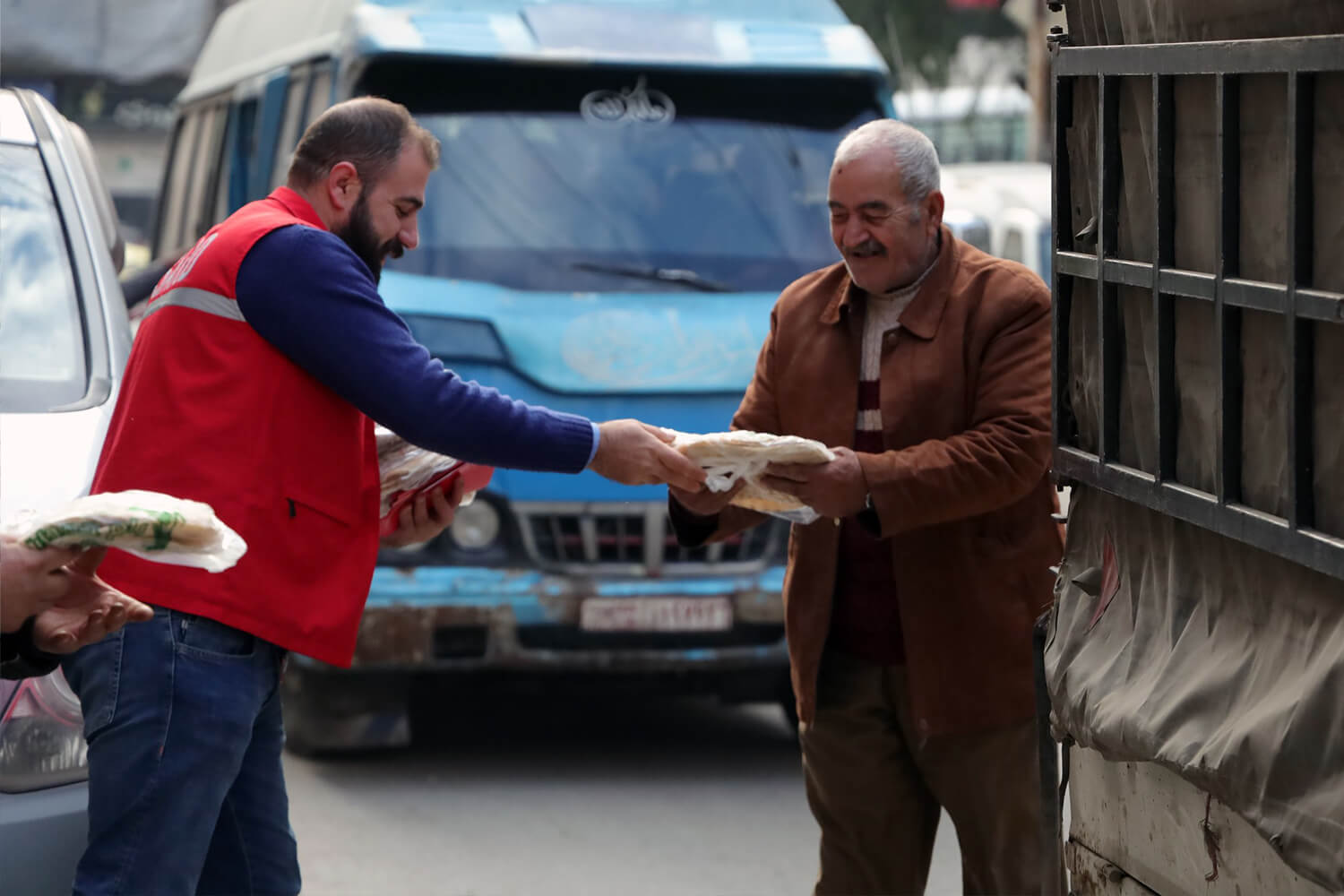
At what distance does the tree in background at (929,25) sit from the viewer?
32.0 meters

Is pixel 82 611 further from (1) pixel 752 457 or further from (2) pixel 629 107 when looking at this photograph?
(2) pixel 629 107

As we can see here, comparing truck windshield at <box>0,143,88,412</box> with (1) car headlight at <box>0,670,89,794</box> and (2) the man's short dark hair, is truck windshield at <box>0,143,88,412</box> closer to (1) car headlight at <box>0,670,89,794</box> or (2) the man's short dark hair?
(1) car headlight at <box>0,670,89,794</box>

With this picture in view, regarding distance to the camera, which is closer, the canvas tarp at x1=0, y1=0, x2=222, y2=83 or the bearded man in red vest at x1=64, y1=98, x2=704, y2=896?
the bearded man in red vest at x1=64, y1=98, x2=704, y2=896

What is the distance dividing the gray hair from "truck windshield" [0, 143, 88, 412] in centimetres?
190

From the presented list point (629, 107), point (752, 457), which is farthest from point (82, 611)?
point (629, 107)

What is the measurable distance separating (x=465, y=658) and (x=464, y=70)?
6.88 feet

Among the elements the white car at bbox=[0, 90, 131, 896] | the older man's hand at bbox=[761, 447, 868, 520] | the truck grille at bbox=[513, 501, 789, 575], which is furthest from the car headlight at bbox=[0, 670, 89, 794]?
the truck grille at bbox=[513, 501, 789, 575]

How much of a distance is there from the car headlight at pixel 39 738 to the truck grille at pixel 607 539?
9.66ft

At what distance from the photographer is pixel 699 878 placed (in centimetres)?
596

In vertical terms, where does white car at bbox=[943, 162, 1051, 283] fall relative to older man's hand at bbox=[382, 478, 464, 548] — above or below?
below

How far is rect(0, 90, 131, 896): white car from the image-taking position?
150 inches

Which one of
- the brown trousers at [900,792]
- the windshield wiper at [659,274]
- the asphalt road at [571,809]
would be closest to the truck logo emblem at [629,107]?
the windshield wiper at [659,274]

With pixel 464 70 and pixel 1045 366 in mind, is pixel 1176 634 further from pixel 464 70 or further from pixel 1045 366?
pixel 464 70

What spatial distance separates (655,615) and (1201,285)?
4.03 meters
